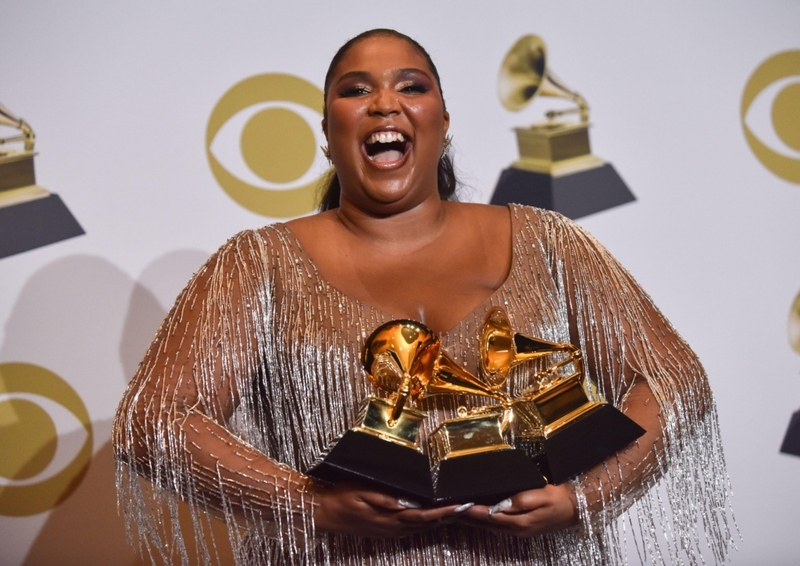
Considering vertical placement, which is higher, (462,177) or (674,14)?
(674,14)

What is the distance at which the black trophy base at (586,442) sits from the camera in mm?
952

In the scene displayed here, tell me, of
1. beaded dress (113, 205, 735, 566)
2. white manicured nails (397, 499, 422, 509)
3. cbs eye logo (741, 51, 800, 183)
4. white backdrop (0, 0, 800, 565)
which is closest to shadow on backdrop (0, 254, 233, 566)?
white backdrop (0, 0, 800, 565)

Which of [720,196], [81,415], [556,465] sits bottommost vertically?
[81,415]

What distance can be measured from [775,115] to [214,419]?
4.55 feet

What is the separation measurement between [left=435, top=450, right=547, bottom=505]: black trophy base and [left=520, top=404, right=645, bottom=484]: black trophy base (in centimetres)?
4

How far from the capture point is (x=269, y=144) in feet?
5.64

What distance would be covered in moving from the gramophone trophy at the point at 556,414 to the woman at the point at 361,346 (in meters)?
0.04

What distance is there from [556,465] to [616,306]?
291 mm

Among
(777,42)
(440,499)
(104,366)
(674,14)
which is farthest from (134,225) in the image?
(777,42)

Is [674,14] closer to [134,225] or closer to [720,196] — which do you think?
[720,196]

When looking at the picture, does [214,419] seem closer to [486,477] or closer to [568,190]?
[486,477]

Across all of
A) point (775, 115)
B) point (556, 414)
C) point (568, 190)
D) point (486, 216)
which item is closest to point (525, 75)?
point (568, 190)

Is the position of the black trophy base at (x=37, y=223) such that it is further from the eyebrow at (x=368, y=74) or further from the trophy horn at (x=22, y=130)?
the eyebrow at (x=368, y=74)

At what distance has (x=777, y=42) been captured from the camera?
74.5 inches
